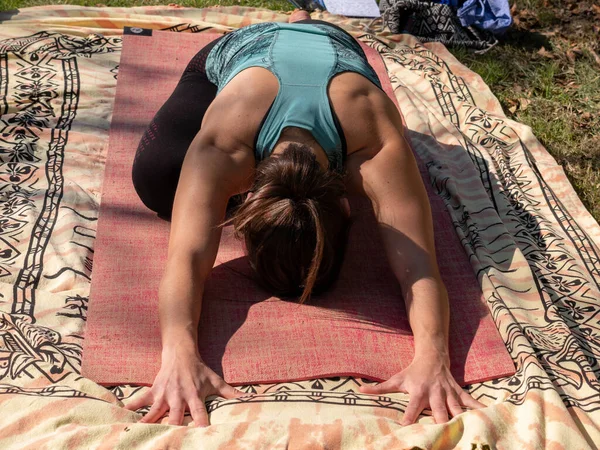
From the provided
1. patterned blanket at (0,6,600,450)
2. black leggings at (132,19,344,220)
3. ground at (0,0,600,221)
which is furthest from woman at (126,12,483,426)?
ground at (0,0,600,221)

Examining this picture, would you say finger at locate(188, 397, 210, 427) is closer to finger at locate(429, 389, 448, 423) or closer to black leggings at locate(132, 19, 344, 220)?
finger at locate(429, 389, 448, 423)

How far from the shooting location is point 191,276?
2.24 m

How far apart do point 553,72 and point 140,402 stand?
130 inches

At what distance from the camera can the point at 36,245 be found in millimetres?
2588

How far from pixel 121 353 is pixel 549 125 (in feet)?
8.60

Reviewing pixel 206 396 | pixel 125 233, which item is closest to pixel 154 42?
pixel 125 233

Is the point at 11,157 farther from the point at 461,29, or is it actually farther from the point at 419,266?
the point at 461,29

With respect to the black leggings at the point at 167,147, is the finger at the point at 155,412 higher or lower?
lower

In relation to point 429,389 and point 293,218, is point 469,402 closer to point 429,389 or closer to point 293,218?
point 429,389

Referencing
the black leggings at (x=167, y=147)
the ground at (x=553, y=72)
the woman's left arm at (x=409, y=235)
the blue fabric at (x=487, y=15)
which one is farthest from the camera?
the blue fabric at (x=487, y=15)

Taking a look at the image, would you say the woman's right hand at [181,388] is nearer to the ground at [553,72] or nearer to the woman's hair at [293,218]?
the woman's hair at [293,218]

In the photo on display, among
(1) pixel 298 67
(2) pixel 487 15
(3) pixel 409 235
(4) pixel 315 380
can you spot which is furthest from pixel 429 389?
(2) pixel 487 15

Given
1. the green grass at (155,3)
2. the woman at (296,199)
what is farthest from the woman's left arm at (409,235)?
the green grass at (155,3)

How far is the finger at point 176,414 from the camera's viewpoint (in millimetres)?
1961
